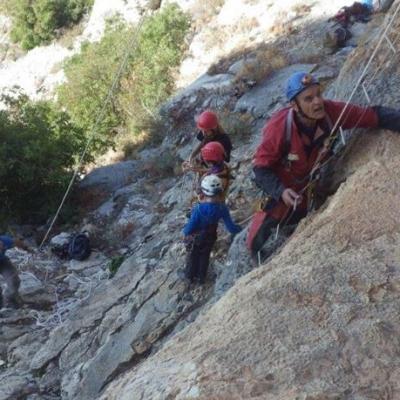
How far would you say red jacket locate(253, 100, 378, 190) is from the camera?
3.92 meters

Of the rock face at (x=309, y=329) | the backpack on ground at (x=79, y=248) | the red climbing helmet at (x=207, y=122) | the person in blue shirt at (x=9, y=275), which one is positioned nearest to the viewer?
the rock face at (x=309, y=329)

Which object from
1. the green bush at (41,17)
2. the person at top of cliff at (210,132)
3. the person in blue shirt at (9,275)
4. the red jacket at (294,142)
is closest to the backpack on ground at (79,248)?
the person in blue shirt at (9,275)

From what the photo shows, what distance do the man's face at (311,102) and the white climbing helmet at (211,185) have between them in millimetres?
1512

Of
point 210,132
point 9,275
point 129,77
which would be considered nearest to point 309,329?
point 210,132

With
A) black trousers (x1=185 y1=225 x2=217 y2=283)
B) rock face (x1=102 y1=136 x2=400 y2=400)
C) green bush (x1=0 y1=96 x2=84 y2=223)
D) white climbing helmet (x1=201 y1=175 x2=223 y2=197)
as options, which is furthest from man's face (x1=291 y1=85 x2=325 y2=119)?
green bush (x1=0 y1=96 x2=84 y2=223)

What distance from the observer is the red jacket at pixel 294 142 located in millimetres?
3918

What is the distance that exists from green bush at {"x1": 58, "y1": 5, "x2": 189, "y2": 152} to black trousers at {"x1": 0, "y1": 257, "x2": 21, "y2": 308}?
8.94 metres

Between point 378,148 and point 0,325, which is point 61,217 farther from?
point 378,148

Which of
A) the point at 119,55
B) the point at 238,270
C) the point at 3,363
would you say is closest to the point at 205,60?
the point at 119,55

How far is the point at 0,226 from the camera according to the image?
12.9 metres

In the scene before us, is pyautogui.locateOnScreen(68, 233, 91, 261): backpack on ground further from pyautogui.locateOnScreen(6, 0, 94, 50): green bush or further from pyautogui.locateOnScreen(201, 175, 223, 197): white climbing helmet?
pyautogui.locateOnScreen(6, 0, 94, 50): green bush

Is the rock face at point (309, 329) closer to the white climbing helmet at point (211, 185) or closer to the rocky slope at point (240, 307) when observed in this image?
the rocky slope at point (240, 307)

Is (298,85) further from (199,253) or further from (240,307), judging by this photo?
(199,253)

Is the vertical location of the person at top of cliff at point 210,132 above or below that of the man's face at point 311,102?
below
